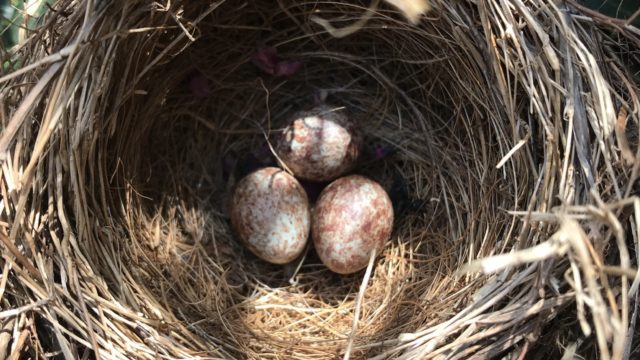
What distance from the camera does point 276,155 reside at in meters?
1.61

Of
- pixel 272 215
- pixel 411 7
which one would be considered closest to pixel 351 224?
pixel 272 215

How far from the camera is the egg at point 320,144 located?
154cm

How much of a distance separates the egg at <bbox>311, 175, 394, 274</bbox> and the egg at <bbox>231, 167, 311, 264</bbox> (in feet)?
0.19

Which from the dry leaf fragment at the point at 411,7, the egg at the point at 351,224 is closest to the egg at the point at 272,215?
the egg at the point at 351,224

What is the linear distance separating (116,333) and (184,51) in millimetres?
783

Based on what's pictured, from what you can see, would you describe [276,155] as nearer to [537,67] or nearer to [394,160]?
[394,160]

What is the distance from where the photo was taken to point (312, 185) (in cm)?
169

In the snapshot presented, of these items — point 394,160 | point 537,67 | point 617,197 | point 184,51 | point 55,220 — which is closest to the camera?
point 617,197

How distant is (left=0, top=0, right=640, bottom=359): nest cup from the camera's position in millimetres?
1111

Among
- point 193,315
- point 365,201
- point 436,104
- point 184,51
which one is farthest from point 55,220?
point 436,104

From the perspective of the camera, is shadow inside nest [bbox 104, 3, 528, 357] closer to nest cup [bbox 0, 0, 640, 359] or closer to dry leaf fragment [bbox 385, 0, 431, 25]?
nest cup [bbox 0, 0, 640, 359]

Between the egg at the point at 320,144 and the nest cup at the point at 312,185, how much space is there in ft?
0.40

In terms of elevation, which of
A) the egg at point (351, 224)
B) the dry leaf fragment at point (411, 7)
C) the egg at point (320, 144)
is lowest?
the egg at point (351, 224)

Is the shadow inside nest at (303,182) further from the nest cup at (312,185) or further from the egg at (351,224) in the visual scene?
the egg at (351,224)
